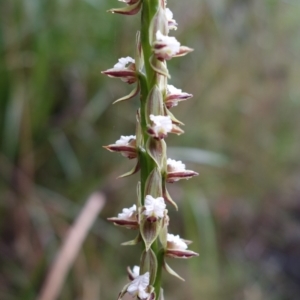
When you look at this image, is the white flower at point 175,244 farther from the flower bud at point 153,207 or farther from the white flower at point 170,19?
the white flower at point 170,19

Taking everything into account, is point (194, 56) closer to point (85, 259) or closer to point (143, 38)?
point (85, 259)

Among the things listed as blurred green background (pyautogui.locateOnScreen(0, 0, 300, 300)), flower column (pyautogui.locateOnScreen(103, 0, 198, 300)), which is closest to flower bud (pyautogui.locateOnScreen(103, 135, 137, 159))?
flower column (pyautogui.locateOnScreen(103, 0, 198, 300))

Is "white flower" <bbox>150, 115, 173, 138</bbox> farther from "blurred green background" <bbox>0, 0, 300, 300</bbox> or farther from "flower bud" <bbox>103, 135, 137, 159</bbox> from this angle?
"blurred green background" <bbox>0, 0, 300, 300</bbox>

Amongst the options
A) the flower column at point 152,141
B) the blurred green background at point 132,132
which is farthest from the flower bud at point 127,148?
the blurred green background at point 132,132

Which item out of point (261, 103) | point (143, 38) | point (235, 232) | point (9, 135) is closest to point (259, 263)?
point (235, 232)

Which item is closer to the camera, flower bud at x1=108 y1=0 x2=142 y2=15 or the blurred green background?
flower bud at x1=108 y1=0 x2=142 y2=15

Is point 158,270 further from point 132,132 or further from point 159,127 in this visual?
point 132,132
